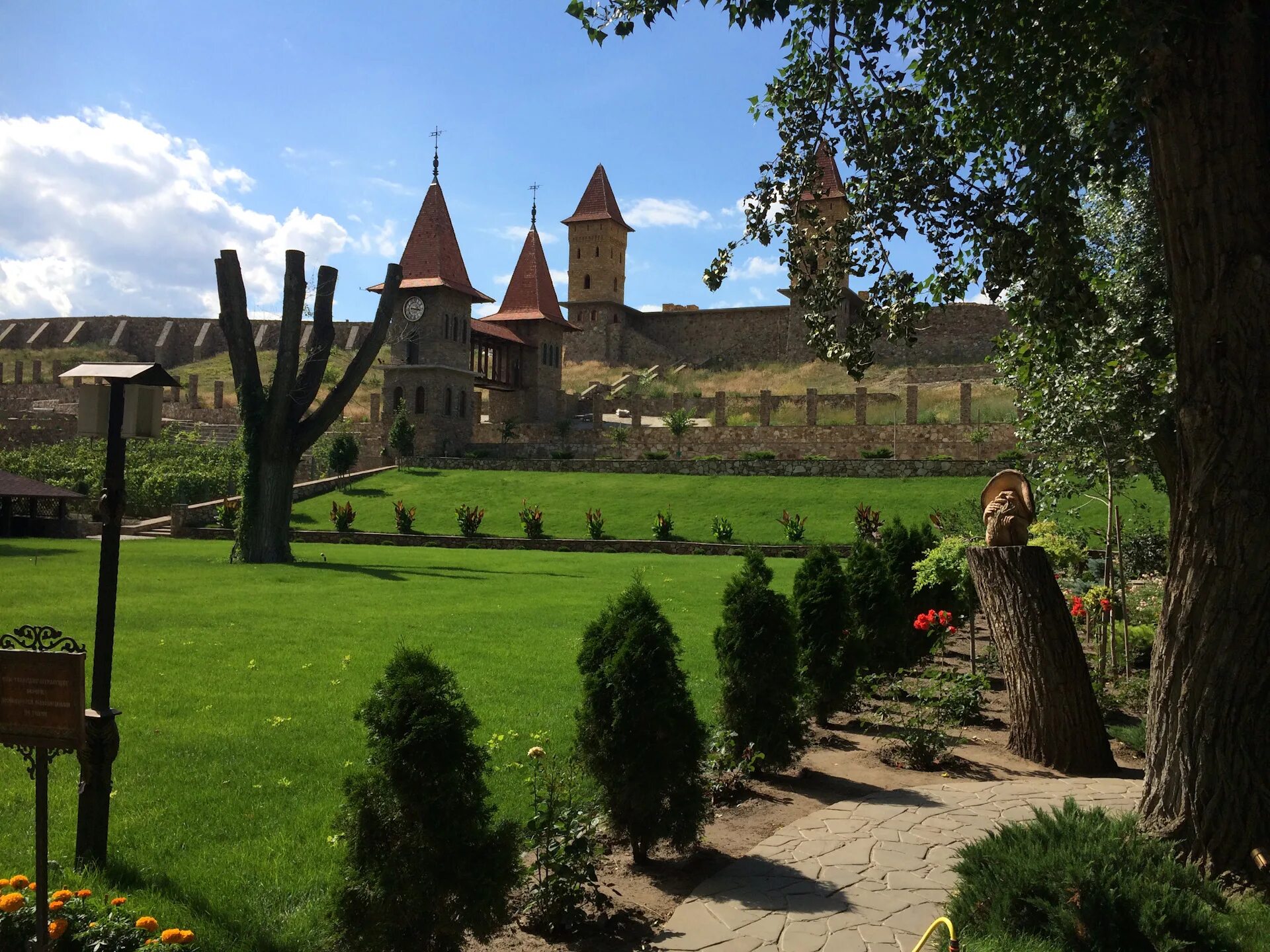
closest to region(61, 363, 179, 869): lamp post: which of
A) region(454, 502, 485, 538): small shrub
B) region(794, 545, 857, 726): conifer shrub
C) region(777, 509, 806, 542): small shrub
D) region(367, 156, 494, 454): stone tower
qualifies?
region(794, 545, 857, 726): conifer shrub

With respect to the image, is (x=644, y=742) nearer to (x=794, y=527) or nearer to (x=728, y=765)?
(x=728, y=765)

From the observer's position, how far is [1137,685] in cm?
739

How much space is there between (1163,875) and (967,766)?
249 cm

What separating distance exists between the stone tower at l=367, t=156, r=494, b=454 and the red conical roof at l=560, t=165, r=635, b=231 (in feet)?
68.1

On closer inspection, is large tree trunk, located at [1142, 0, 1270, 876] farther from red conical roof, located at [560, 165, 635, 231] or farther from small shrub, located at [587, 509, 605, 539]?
red conical roof, located at [560, 165, 635, 231]

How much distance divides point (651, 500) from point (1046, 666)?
886 inches

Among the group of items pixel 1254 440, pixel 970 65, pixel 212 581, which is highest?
pixel 970 65

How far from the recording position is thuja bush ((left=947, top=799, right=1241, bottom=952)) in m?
3.22

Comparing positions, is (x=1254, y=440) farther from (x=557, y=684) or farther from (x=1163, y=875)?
(x=557, y=684)

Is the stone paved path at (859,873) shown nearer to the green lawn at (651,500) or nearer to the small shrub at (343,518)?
the green lawn at (651,500)

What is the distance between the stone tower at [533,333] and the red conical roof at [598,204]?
1211 centimetres

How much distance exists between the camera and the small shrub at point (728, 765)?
5266 millimetres

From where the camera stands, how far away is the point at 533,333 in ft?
149

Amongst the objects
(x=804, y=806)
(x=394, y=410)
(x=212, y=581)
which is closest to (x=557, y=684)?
(x=804, y=806)
